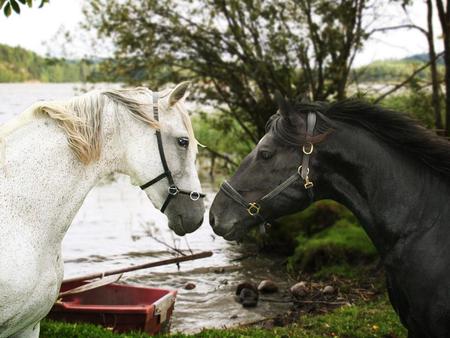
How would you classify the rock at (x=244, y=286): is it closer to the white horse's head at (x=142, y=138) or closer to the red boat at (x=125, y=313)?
the red boat at (x=125, y=313)

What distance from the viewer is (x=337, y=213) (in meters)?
11.3

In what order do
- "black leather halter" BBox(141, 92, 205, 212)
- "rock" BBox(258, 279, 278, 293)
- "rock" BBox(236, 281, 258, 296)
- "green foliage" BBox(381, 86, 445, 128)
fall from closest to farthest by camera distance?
1. "black leather halter" BBox(141, 92, 205, 212)
2. "rock" BBox(236, 281, 258, 296)
3. "rock" BBox(258, 279, 278, 293)
4. "green foliage" BBox(381, 86, 445, 128)

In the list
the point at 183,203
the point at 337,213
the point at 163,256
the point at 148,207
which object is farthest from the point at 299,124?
the point at 148,207

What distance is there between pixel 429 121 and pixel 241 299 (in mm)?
5092

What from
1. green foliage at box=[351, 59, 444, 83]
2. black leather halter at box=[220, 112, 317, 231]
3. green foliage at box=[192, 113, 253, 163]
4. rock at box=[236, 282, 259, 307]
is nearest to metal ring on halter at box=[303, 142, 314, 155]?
black leather halter at box=[220, 112, 317, 231]

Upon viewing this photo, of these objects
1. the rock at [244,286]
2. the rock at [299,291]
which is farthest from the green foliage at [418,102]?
the rock at [244,286]

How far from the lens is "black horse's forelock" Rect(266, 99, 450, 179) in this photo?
319cm

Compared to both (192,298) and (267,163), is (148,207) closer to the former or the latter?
(192,298)

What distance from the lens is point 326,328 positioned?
6387mm

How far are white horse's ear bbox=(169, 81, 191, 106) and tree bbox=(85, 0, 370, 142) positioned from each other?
8.70 metres

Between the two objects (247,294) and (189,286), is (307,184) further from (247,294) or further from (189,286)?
(189,286)

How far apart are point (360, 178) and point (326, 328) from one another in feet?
11.9

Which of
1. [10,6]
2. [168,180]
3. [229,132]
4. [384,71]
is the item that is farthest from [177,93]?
[229,132]

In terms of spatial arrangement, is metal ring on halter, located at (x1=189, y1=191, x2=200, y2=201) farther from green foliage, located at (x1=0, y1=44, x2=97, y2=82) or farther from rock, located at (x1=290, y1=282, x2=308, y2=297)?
green foliage, located at (x1=0, y1=44, x2=97, y2=82)
